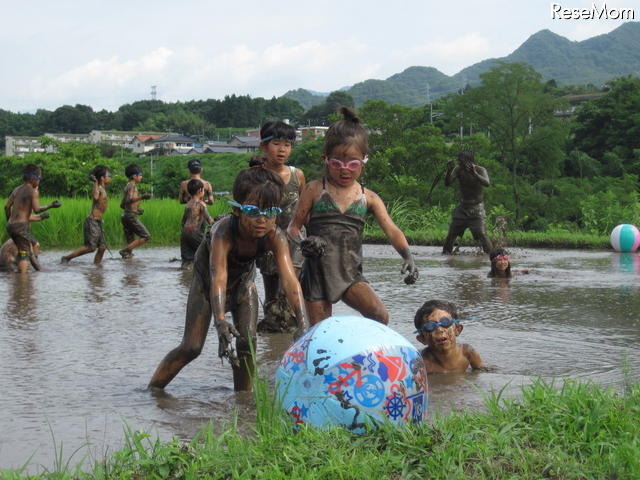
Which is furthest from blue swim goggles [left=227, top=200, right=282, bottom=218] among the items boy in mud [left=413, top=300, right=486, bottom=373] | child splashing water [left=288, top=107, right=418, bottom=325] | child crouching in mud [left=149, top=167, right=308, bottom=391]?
boy in mud [left=413, top=300, right=486, bottom=373]

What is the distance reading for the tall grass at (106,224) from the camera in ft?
62.9

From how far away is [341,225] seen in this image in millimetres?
6012

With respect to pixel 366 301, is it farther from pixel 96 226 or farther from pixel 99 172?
pixel 99 172

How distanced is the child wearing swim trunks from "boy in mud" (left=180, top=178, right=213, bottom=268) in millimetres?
5636

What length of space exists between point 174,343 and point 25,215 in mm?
7425

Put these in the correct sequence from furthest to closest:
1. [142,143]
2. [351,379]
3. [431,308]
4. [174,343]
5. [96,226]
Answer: [142,143], [96,226], [174,343], [431,308], [351,379]

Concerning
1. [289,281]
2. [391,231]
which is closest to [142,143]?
[391,231]

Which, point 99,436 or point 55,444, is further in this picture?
point 99,436

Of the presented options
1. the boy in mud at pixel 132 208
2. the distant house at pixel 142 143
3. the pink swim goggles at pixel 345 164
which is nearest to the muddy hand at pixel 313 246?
the pink swim goggles at pixel 345 164

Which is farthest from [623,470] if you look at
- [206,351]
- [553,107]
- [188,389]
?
[553,107]

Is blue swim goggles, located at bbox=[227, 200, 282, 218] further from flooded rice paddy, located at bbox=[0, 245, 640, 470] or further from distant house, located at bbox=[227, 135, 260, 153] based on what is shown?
distant house, located at bbox=[227, 135, 260, 153]

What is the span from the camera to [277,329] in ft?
25.8

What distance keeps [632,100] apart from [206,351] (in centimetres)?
4432

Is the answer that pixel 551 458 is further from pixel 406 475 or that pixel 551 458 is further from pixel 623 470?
pixel 406 475
